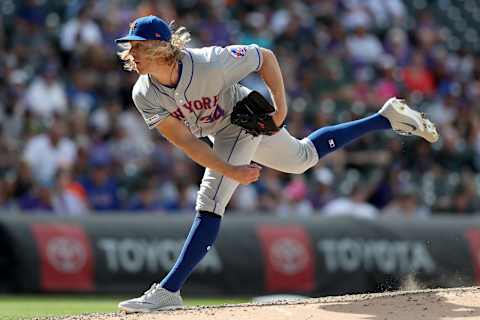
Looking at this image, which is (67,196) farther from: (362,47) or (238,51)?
(362,47)

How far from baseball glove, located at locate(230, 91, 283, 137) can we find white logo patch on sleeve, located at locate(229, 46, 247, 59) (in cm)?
23

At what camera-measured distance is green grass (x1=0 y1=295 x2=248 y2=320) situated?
26.1 feet

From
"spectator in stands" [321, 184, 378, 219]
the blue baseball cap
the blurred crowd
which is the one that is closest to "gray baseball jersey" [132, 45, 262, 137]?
the blue baseball cap

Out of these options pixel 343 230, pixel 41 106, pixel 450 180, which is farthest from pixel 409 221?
pixel 41 106

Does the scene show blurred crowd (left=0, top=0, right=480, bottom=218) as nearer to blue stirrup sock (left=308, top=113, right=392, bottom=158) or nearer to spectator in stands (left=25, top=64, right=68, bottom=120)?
spectator in stands (left=25, top=64, right=68, bottom=120)

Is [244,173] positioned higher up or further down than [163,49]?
further down

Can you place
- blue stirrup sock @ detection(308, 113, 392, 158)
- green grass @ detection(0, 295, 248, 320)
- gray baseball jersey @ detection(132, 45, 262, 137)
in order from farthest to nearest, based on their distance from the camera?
green grass @ detection(0, 295, 248, 320) → blue stirrup sock @ detection(308, 113, 392, 158) → gray baseball jersey @ detection(132, 45, 262, 137)

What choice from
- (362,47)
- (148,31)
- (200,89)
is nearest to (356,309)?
(200,89)

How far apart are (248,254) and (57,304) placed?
8.37 feet

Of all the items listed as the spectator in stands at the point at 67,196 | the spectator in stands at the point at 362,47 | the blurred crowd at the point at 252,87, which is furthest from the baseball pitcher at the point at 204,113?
the spectator in stands at the point at 362,47

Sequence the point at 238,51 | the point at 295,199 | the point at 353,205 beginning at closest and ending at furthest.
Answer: the point at 238,51
the point at 295,199
the point at 353,205

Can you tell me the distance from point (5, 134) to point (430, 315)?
6803mm

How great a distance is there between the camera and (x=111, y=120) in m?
12.0

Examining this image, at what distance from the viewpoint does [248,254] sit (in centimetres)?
1116
